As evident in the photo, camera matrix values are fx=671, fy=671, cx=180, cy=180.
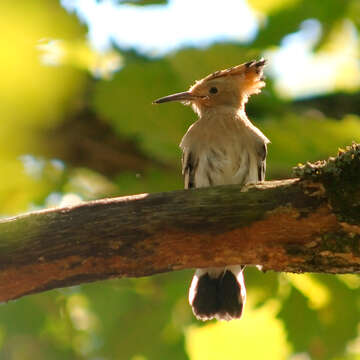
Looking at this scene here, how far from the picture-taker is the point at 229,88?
552cm

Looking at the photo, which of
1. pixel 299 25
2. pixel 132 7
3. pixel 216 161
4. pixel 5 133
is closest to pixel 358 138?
pixel 299 25

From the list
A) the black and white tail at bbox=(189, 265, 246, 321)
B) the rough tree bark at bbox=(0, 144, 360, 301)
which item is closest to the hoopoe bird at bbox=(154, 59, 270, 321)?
the black and white tail at bbox=(189, 265, 246, 321)

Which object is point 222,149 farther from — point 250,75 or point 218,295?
point 218,295

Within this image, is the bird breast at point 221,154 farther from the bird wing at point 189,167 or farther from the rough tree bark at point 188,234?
the rough tree bark at point 188,234

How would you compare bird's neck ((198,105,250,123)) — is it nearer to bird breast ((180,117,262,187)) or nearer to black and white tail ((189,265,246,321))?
bird breast ((180,117,262,187))

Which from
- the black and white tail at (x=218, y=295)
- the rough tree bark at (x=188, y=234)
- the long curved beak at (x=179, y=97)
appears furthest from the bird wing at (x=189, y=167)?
the rough tree bark at (x=188, y=234)

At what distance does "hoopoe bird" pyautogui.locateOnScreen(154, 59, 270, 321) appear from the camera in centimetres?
428

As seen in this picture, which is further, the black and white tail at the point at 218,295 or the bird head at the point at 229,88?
the bird head at the point at 229,88

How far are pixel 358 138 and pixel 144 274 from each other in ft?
6.10

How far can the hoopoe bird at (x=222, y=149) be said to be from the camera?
4281mm

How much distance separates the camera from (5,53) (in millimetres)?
1088

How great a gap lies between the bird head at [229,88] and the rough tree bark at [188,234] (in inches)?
92.1

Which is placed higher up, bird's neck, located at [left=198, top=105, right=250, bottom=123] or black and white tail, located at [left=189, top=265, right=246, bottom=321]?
bird's neck, located at [left=198, top=105, right=250, bottom=123]

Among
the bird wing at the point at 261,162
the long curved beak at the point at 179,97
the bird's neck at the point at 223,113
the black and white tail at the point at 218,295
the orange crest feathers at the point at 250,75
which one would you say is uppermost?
the orange crest feathers at the point at 250,75
